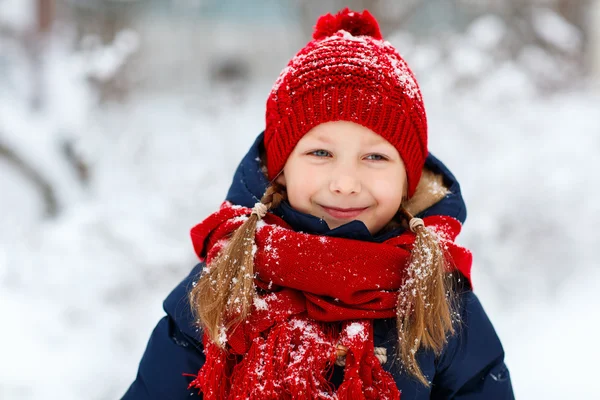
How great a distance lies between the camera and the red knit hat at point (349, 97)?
142 cm

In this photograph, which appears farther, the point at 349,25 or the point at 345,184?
the point at 349,25

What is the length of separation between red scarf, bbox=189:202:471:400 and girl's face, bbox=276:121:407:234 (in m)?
0.10

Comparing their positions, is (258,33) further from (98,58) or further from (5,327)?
(5,327)

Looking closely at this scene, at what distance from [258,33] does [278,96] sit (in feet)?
16.1

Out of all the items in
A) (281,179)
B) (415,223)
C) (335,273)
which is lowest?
(335,273)

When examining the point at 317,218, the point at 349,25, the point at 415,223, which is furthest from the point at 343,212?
the point at 349,25

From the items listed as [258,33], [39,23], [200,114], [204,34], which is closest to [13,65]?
[39,23]

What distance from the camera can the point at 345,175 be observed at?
1.39 m

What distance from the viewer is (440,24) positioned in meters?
5.18

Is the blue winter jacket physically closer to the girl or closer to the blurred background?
the girl

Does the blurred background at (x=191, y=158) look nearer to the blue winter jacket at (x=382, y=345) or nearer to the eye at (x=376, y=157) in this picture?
the blue winter jacket at (x=382, y=345)

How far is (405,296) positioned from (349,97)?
50cm

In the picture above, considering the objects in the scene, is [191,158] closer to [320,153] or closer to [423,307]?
[320,153]

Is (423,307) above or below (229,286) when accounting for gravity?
below
